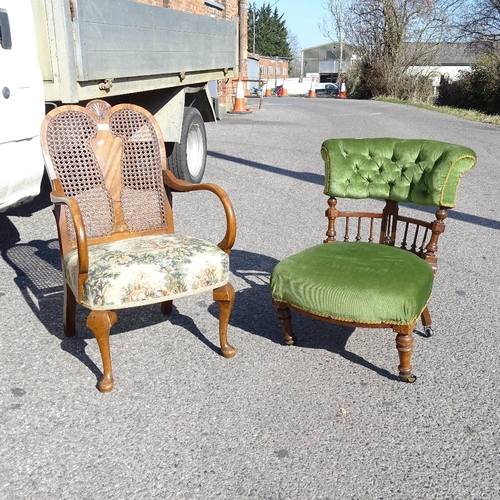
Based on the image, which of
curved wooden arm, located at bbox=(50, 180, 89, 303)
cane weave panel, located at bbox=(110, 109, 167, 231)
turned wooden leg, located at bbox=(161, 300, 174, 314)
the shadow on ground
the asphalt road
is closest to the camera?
the asphalt road

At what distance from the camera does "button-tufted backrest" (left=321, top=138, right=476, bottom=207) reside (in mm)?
3189

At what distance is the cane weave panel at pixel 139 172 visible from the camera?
330 centimetres

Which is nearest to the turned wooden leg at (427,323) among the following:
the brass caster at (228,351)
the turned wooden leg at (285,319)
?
the turned wooden leg at (285,319)

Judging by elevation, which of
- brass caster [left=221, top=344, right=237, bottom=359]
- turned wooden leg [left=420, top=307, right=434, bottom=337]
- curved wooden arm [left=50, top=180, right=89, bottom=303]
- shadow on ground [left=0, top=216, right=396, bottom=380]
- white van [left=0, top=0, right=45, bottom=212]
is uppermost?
white van [left=0, top=0, right=45, bottom=212]

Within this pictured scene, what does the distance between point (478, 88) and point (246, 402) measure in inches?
876

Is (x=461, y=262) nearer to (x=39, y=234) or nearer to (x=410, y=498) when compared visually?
(x=410, y=498)

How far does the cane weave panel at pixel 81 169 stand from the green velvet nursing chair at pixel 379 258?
110 cm

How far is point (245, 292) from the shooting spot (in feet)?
12.7

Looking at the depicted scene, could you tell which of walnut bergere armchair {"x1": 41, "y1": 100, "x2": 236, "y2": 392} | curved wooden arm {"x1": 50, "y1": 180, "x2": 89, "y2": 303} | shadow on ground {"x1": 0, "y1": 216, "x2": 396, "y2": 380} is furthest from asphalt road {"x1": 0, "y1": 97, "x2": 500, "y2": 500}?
curved wooden arm {"x1": 50, "y1": 180, "x2": 89, "y2": 303}

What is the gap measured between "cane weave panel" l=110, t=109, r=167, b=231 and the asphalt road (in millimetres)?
641

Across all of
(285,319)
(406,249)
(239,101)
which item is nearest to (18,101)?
(285,319)

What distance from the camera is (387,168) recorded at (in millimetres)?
3398

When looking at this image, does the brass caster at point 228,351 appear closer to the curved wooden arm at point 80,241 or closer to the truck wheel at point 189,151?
the curved wooden arm at point 80,241

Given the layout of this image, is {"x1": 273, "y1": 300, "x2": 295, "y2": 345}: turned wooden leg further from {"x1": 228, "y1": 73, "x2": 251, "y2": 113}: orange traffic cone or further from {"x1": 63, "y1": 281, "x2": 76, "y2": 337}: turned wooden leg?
{"x1": 228, "y1": 73, "x2": 251, "y2": 113}: orange traffic cone
